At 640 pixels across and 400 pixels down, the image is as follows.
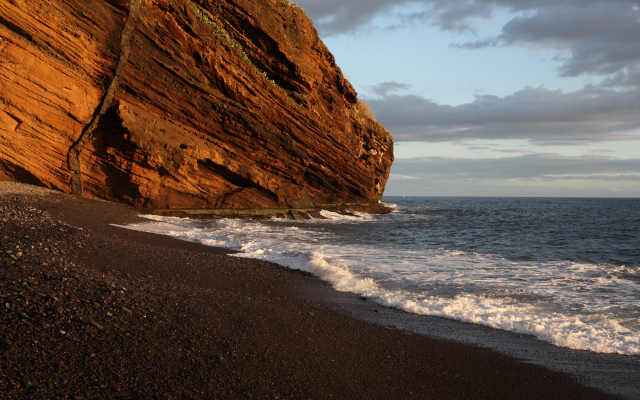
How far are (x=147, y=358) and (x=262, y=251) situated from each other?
8.41 meters

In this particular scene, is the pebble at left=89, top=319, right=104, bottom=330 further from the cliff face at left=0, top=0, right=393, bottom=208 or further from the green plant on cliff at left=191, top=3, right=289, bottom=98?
the green plant on cliff at left=191, top=3, right=289, bottom=98

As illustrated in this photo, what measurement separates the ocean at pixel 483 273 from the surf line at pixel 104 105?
13.7 feet

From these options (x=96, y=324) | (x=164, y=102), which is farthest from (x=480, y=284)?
(x=164, y=102)

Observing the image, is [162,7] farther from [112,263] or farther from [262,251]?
[112,263]

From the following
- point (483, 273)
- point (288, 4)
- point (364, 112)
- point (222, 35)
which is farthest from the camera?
point (364, 112)

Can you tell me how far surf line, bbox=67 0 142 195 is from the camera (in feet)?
58.0

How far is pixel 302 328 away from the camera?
215 inches

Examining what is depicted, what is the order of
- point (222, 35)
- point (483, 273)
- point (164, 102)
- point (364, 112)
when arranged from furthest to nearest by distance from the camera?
point (364, 112)
point (222, 35)
point (164, 102)
point (483, 273)

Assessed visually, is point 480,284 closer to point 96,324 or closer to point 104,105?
point 96,324

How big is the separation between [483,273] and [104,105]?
55.0ft

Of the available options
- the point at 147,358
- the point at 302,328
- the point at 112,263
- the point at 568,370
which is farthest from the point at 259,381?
the point at 112,263

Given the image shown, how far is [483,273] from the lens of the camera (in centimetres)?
1103

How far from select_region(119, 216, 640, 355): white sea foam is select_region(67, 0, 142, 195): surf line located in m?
4.89

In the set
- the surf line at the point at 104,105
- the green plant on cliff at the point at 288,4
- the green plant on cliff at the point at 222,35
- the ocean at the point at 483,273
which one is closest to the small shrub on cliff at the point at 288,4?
the green plant on cliff at the point at 288,4
